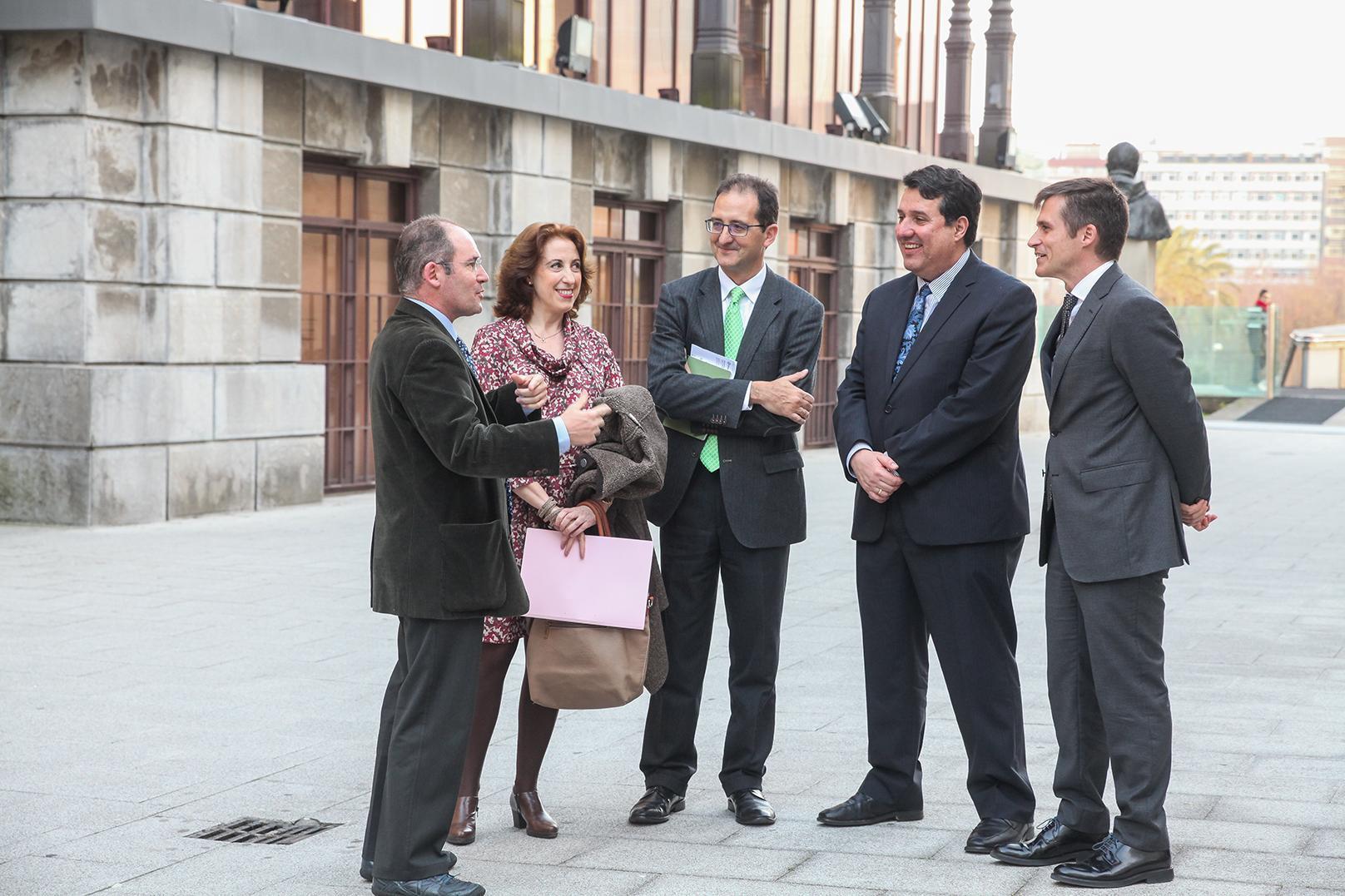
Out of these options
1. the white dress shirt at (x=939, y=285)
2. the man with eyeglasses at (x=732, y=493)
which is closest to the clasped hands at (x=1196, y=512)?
the white dress shirt at (x=939, y=285)

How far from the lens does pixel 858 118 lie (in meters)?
26.8

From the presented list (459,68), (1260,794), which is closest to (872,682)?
(1260,794)

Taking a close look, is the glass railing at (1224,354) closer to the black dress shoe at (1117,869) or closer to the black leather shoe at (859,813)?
the black leather shoe at (859,813)

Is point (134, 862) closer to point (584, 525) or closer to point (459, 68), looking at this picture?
point (584, 525)

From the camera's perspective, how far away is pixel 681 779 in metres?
5.72

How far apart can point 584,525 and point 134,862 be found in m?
1.59

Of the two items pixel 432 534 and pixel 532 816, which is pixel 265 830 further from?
pixel 432 534

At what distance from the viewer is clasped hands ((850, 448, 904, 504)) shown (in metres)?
5.43

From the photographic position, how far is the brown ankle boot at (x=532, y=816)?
17.7 ft

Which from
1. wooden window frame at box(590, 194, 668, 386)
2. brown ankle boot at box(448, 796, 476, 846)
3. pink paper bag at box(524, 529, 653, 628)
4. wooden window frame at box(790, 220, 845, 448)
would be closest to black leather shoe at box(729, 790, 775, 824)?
pink paper bag at box(524, 529, 653, 628)

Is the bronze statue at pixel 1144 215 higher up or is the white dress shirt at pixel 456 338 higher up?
the bronze statue at pixel 1144 215

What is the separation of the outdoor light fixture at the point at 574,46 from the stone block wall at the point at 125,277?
5.81 meters

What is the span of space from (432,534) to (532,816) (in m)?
1.15

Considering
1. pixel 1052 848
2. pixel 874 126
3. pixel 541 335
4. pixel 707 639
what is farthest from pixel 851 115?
pixel 1052 848
